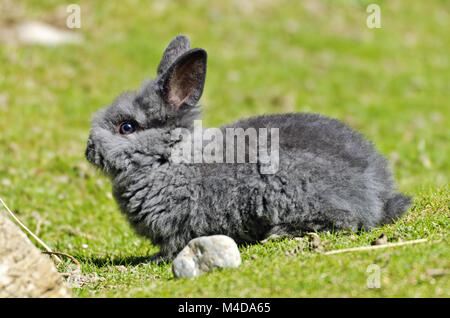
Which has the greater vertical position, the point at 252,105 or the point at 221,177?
the point at 252,105

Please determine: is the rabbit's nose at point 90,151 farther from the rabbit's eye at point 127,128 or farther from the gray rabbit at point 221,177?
the rabbit's eye at point 127,128

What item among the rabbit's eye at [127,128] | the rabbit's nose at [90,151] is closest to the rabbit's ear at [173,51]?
the rabbit's eye at [127,128]

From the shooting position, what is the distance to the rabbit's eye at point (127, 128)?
5621mm

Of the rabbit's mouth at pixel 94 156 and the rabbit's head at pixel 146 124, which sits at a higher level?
the rabbit's head at pixel 146 124

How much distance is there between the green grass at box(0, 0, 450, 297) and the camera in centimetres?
421

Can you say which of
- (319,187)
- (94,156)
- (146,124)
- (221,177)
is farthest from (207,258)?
(94,156)

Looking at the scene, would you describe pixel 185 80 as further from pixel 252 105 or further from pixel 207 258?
pixel 252 105

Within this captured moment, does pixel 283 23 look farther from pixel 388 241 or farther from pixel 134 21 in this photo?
pixel 388 241

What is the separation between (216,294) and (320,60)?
10873 millimetres

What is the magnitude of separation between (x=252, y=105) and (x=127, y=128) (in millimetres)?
6597

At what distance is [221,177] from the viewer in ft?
17.4

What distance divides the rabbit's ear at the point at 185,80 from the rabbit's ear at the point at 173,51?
0.63 meters

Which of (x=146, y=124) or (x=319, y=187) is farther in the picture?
(x=146, y=124)

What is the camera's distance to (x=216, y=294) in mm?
3969
